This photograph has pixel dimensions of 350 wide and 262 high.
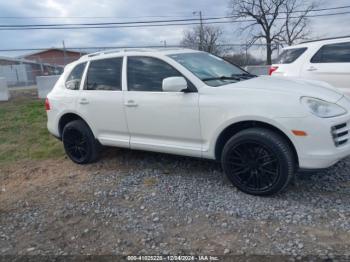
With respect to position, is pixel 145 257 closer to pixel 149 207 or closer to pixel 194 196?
pixel 149 207

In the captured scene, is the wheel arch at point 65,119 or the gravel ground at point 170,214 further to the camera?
the wheel arch at point 65,119

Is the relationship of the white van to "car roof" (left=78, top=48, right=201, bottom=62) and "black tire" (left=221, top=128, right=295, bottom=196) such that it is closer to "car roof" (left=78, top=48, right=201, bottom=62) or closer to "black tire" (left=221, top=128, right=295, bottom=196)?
"car roof" (left=78, top=48, right=201, bottom=62)

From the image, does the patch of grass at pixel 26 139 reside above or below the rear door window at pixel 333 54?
below

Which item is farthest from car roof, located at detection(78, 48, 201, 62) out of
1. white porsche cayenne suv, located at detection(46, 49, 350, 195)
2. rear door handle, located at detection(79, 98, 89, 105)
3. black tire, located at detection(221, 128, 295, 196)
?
black tire, located at detection(221, 128, 295, 196)

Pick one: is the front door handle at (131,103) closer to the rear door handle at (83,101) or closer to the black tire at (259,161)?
→ the rear door handle at (83,101)

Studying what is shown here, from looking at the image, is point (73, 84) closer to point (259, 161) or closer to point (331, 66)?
point (259, 161)

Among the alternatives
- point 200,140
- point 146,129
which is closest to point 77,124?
point 146,129

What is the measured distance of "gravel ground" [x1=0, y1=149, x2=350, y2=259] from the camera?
9.42 ft

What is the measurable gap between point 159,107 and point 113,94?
0.83 m

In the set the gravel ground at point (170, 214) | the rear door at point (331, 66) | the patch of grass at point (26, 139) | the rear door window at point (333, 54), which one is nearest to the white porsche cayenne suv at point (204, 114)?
the gravel ground at point (170, 214)

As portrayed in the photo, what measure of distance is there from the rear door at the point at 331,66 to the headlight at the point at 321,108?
3.46 meters

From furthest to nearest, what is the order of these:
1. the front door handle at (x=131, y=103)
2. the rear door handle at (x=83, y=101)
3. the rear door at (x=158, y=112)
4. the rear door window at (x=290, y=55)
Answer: the rear door window at (x=290, y=55), the rear door handle at (x=83, y=101), the front door handle at (x=131, y=103), the rear door at (x=158, y=112)

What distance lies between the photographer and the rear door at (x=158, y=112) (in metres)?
3.90

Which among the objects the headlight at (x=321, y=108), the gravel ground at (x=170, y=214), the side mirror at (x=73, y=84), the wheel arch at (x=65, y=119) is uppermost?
the side mirror at (x=73, y=84)
